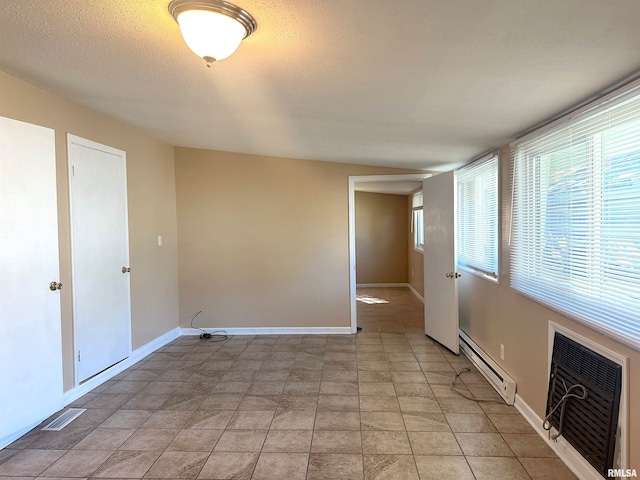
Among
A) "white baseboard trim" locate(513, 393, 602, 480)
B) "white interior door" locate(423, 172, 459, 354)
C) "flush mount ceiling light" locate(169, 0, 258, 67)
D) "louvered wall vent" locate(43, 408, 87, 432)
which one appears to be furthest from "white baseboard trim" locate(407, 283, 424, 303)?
"flush mount ceiling light" locate(169, 0, 258, 67)

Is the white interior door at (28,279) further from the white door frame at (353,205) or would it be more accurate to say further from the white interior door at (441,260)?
the white interior door at (441,260)

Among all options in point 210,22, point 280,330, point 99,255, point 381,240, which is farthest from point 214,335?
point 381,240

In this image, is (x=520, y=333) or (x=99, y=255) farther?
(x=99, y=255)

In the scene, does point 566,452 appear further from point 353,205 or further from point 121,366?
point 121,366

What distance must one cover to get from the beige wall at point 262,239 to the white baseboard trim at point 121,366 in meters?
0.36

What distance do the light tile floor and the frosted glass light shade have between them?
213cm

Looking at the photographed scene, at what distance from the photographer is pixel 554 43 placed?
137 cm

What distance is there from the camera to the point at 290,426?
2.37 meters

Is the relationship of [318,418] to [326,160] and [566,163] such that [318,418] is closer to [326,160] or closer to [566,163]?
[566,163]

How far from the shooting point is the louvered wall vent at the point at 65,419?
2.41 meters

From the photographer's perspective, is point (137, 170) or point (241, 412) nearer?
point (241, 412)

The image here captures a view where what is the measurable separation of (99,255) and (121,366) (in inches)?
44.0

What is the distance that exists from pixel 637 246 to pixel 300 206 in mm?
3347

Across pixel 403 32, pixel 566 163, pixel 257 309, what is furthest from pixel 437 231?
pixel 403 32
